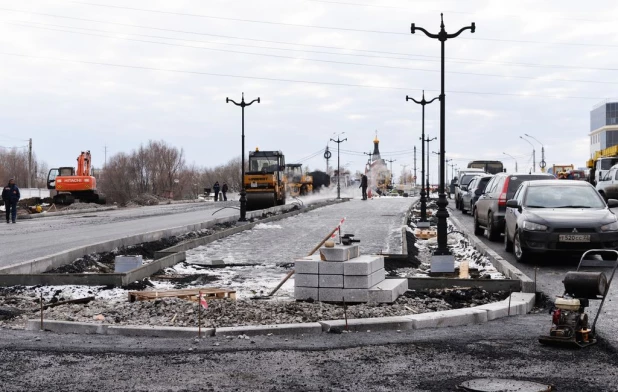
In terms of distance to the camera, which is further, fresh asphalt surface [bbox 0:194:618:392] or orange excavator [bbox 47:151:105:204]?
orange excavator [bbox 47:151:105:204]

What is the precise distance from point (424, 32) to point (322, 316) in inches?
391

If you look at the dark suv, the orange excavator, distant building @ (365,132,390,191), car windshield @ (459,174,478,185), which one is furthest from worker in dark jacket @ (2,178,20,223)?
distant building @ (365,132,390,191)

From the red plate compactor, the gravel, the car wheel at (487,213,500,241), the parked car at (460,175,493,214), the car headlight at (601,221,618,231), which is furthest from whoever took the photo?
the parked car at (460,175,493,214)

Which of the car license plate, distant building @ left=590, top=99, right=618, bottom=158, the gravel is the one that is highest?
distant building @ left=590, top=99, right=618, bottom=158

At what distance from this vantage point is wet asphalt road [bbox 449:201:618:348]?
8.21 metres

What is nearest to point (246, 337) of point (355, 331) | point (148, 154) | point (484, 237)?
point (355, 331)

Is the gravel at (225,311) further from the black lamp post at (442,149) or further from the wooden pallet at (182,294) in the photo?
the black lamp post at (442,149)

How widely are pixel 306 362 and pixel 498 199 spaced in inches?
527

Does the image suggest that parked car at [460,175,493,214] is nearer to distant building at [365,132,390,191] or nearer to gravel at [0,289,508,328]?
gravel at [0,289,508,328]

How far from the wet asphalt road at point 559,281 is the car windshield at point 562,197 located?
112 cm

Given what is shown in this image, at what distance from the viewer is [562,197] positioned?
15.8 metres

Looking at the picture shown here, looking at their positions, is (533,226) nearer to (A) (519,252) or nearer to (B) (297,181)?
(A) (519,252)

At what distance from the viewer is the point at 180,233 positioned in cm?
2289

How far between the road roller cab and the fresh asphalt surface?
1324 inches
